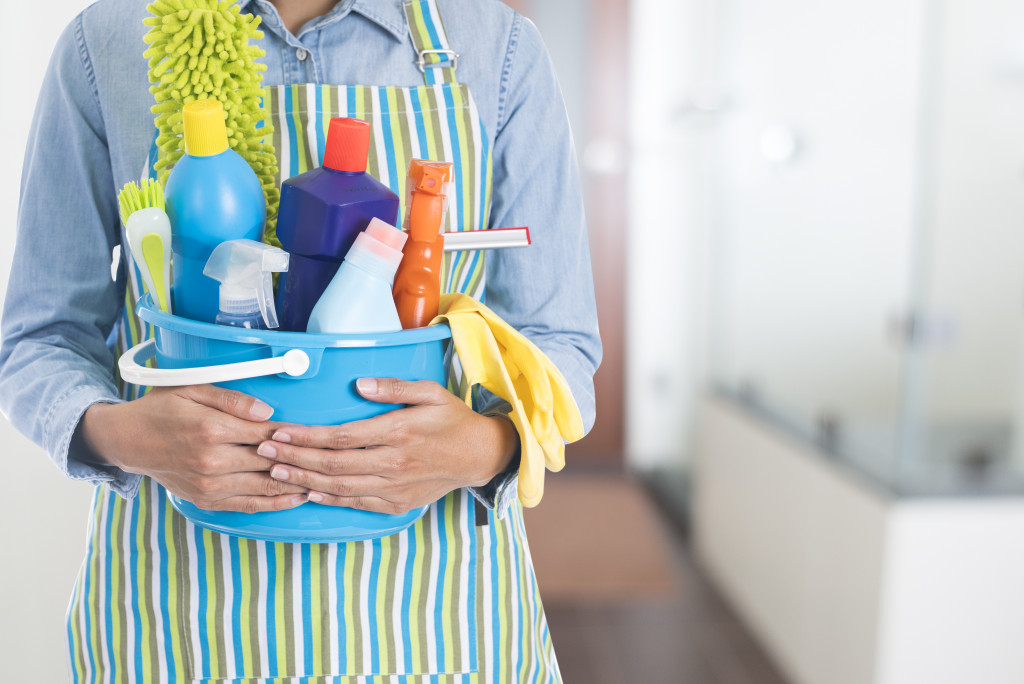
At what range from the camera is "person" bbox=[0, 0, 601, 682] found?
1.96ft

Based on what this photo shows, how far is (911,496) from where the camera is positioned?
1.40 m

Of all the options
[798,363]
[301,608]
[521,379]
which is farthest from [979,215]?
[301,608]

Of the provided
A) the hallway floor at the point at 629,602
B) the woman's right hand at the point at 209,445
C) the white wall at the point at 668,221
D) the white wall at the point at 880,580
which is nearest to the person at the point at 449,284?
the woman's right hand at the point at 209,445

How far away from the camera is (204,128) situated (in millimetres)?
418

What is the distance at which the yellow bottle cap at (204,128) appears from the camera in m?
0.42

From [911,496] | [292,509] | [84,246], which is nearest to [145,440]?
[292,509]

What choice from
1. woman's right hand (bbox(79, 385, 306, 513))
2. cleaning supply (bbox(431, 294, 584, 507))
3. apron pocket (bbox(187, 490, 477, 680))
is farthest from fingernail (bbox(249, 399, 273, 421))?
apron pocket (bbox(187, 490, 477, 680))

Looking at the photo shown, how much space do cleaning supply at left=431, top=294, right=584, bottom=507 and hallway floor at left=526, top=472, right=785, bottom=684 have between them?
141 centimetres

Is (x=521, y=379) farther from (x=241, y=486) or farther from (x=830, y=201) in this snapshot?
(x=830, y=201)

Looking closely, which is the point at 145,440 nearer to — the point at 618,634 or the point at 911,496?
the point at 911,496

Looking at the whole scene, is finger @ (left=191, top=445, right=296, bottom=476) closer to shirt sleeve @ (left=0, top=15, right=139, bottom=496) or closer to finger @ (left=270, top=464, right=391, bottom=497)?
finger @ (left=270, top=464, right=391, bottom=497)

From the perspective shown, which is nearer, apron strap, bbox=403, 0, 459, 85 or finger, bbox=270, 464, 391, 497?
finger, bbox=270, 464, 391, 497

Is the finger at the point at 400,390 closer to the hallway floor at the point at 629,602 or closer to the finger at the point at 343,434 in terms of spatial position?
the finger at the point at 343,434

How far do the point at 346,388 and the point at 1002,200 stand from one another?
1.31 metres
